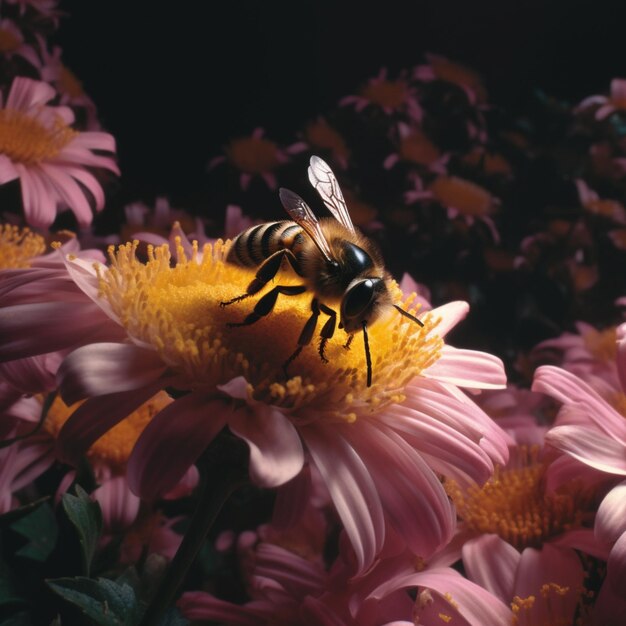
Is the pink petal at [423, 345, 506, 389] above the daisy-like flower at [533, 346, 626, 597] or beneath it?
above

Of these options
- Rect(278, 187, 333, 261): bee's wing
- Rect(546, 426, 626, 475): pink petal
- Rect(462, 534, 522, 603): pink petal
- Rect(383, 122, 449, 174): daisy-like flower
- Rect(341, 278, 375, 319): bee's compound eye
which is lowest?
Rect(383, 122, 449, 174): daisy-like flower

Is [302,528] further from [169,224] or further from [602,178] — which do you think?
[602,178]

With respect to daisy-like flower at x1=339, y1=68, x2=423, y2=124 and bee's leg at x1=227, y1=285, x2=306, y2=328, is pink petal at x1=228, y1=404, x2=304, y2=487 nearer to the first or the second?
bee's leg at x1=227, y1=285, x2=306, y2=328

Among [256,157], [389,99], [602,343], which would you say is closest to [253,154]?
[256,157]

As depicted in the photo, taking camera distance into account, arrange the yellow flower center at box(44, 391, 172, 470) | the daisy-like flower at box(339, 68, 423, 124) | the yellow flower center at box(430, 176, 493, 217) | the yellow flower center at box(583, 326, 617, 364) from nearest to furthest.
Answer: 1. the yellow flower center at box(44, 391, 172, 470)
2. the yellow flower center at box(583, 326, 617, 364)
3. the yellow flower center at box(430, 176, 493, 217)
4. the daisy-like flower at box(339, 68, 423, 124)

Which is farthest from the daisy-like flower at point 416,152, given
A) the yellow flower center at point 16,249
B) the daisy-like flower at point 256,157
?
the yellow flower center at point 16,249

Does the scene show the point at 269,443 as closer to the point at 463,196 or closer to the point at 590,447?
the point at 590,447

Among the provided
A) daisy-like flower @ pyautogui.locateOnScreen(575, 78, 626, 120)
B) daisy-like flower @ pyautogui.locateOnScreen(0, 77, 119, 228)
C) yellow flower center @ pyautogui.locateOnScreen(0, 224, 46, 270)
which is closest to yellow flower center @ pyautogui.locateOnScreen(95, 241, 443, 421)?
yellow flower center @ pyautogui.locateOnScreen(0, 224, 46, 270)
